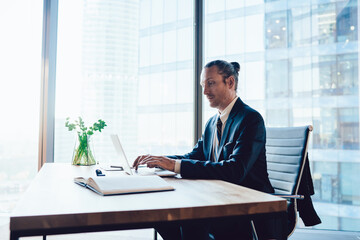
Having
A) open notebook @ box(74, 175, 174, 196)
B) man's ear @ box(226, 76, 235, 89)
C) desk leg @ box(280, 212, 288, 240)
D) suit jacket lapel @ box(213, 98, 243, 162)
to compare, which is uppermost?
man's ear @ box(226, 76, 235, 89)

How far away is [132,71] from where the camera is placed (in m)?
2.93

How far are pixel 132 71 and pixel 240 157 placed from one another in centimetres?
190

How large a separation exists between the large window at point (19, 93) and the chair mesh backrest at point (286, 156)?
2.16 metres

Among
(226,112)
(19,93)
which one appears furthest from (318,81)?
(19,93)

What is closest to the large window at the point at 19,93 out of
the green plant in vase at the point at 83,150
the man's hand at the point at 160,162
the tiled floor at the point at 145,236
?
the tiled floor at the point at 145,236

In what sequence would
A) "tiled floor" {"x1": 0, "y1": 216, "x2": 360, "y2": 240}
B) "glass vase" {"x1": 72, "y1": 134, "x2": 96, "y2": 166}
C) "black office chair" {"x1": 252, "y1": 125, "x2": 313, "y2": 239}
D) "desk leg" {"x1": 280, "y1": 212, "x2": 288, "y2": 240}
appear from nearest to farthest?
"desk leg" {"x1": 280, "y1": 212, "x2": 288, "y2": 240}, "black office chair" {"x1": 252, "y1": 125, "x2": 313, "y2": 239}, "glass vase" {"x1": 72, "y1": 134, "x2": 96, "y2": 166}, "tiled floor" {"x1": 0, "y1": 216, "x2": 360, "y2": 240}

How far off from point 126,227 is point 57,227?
155 millimetres

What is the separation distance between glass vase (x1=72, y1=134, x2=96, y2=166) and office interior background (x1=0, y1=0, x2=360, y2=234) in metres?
1.02

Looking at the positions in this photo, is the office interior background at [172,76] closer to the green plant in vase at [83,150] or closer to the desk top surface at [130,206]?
the green plant in vase at [83,150]

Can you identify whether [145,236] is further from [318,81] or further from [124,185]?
[318,81]

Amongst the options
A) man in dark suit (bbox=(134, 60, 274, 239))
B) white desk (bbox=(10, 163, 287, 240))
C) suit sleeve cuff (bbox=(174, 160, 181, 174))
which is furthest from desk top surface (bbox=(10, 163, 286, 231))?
suit sleeve cuff (bbox=(174, 160, 181, 174))

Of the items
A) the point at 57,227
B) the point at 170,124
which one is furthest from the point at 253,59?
the point at 57,227

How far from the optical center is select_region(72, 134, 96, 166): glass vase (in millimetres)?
1806

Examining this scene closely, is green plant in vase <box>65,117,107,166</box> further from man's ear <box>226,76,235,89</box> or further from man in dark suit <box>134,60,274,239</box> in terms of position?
man's ear <box>226,76,235,89</box>
